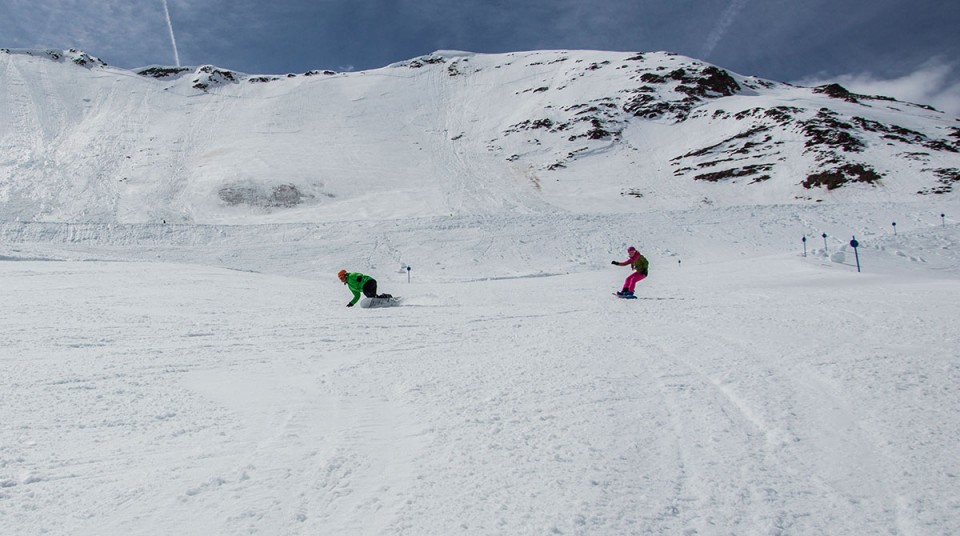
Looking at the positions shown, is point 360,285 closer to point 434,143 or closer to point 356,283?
point 356,283

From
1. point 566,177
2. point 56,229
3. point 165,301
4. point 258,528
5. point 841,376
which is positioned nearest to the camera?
point 258,528

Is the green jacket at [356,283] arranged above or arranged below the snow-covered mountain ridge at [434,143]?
below

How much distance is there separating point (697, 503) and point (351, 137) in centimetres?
6580

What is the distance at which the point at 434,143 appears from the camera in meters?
62.9

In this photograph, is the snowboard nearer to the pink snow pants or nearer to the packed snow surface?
the packed snow surface

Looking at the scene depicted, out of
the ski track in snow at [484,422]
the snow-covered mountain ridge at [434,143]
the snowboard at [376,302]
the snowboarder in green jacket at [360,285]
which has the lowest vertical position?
the ski track in snow at [484,422]

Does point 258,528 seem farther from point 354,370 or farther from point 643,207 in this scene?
point 643,207

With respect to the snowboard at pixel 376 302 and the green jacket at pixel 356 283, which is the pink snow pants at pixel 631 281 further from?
the green jacket at pixel 356 283

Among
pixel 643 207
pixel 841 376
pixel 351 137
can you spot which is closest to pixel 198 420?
pixel 841 376

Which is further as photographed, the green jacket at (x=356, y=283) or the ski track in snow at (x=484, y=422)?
the green jacket at (x=356, y=283)

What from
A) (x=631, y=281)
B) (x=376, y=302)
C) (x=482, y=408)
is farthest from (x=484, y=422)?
(x=631, y=281)

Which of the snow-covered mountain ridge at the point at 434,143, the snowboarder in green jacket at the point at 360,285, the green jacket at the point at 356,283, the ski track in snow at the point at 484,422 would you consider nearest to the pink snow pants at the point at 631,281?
the ski track in snow at the point at 484,422

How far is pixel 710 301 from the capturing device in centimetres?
970

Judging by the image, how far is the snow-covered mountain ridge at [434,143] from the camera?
4156 cm
